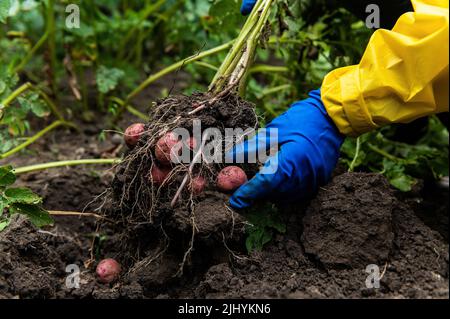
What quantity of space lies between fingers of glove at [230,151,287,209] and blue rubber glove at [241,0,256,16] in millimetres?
710

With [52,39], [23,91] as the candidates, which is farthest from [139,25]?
[23,91]

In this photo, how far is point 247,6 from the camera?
7.63 feet

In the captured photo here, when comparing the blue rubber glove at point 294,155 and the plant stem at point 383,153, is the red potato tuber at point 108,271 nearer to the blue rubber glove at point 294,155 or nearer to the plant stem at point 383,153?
the blue rubber glove at point 294,155

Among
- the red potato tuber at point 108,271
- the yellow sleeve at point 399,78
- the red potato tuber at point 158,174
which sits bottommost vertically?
the red potato tuber at point 108,271

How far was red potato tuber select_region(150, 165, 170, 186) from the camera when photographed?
1.87 metres

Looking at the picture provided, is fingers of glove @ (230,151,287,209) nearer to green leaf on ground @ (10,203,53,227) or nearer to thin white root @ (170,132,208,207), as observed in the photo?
thin white root @ (170,132,208,207)

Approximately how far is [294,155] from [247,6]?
0.73 meters

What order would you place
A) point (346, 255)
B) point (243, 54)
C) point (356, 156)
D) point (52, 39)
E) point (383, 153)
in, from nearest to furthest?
point (346, 255) < point (243, 54) < point (356, 156) < point (383, 153) < point (52, 39)

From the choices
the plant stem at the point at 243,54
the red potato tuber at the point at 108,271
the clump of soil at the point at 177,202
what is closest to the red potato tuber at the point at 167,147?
the clump of soil at the point at 177,202

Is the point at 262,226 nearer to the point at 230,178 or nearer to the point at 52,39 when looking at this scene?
the point at 230,178

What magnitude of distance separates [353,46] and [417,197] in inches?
23.8

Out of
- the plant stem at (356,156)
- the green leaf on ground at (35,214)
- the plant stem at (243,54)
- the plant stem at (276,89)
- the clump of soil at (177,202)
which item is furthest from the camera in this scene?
the plant stem at (276,89)

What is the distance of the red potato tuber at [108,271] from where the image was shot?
193cm
